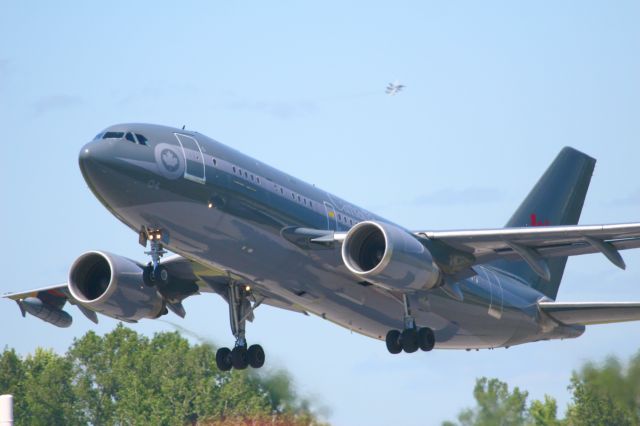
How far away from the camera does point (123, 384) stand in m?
76.2

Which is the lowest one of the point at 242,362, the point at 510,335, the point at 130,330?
the point at 242,362

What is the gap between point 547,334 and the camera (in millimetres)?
44812

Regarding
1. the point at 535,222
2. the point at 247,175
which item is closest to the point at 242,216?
the point at 247,175

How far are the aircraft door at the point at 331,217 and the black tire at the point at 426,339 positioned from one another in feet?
12.8

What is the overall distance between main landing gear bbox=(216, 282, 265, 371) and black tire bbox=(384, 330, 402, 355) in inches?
147

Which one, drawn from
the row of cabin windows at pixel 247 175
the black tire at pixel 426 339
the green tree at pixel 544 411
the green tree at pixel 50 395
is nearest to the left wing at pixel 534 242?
the black tire at pixel 426 339

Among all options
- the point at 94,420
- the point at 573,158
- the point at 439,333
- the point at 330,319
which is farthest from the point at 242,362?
the point at 94,420

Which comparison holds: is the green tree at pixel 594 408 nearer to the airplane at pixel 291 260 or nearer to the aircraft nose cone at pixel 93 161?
the airplane at pixel 291 260

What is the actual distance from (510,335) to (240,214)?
38.6ft

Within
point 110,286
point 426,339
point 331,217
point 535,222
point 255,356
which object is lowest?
point 255,356

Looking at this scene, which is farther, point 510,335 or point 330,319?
point 510,335

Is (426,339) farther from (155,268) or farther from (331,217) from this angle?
(155,268)

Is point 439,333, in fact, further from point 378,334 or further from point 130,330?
point 130,330

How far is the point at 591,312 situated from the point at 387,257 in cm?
919
